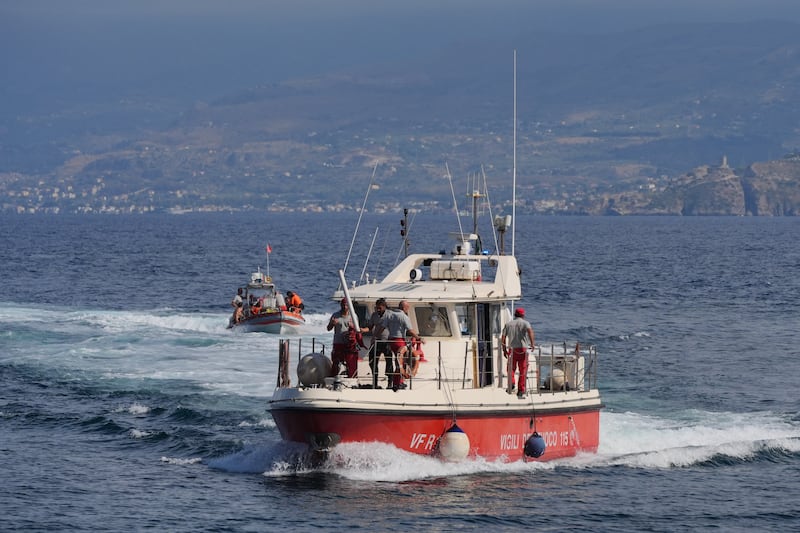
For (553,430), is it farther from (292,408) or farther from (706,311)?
(706,311)

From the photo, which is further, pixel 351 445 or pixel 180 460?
pixel 180 460

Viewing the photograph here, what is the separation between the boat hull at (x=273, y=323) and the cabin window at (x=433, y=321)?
24850 millimetres

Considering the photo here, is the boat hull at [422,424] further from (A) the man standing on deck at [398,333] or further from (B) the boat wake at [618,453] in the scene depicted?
(A) the man standing on deck at [398,333]

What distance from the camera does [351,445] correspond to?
93.4ft

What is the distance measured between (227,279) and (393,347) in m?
64.4

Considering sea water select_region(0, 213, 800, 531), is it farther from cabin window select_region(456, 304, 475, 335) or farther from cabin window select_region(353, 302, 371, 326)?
cabin window select_region(353, 302, 371, 326)

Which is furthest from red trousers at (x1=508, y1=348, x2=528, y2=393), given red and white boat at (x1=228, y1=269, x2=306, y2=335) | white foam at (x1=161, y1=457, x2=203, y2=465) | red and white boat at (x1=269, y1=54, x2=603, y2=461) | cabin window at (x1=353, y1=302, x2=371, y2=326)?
red and white boat at (x1=228, y1=269, x2=306, y2=335)

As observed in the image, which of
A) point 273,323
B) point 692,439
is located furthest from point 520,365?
point 273,323

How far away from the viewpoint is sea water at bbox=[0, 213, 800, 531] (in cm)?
2694

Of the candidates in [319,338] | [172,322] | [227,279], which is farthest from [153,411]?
[227,279]

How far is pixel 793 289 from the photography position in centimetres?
7944

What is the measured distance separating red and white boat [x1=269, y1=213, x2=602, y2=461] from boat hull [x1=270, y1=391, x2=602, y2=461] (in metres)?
0.02

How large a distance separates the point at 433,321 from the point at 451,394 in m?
2.11

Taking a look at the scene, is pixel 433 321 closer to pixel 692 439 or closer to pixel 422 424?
pixel 422 424
